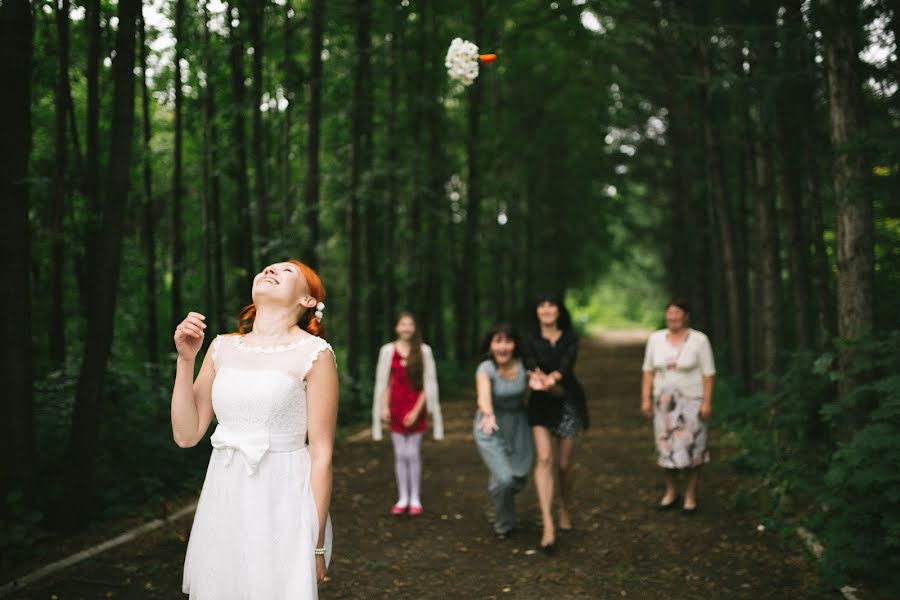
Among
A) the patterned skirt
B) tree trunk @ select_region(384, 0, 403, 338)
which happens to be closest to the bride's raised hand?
the patterned skirt

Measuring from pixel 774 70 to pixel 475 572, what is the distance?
7.20 metres

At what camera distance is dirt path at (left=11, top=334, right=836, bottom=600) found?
6.72 meters

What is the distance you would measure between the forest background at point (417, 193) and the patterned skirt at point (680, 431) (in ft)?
2.37

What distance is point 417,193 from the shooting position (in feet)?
64.3

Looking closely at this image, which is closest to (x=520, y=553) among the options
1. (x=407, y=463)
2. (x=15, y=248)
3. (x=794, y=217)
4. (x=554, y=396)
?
(x=554, y=396)

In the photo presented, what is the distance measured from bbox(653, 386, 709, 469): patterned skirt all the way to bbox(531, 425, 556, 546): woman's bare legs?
5.29ft

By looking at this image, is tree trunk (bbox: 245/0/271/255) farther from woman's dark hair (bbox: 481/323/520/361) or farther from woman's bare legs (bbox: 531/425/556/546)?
woman's bare legs (bbox: 531/425/556/546)

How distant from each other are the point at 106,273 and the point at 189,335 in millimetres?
4677

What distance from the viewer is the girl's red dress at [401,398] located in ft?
31.3

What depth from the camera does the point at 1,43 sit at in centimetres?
759

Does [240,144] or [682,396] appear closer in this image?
[682,396]

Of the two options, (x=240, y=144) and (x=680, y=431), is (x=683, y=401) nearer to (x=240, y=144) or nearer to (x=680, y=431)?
(x=680, y=431)

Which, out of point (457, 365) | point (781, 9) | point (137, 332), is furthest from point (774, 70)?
point (457, 365)

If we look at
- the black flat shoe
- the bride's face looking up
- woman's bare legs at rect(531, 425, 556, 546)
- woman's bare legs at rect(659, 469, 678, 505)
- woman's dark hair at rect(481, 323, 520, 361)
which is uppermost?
the bride's face looking up
